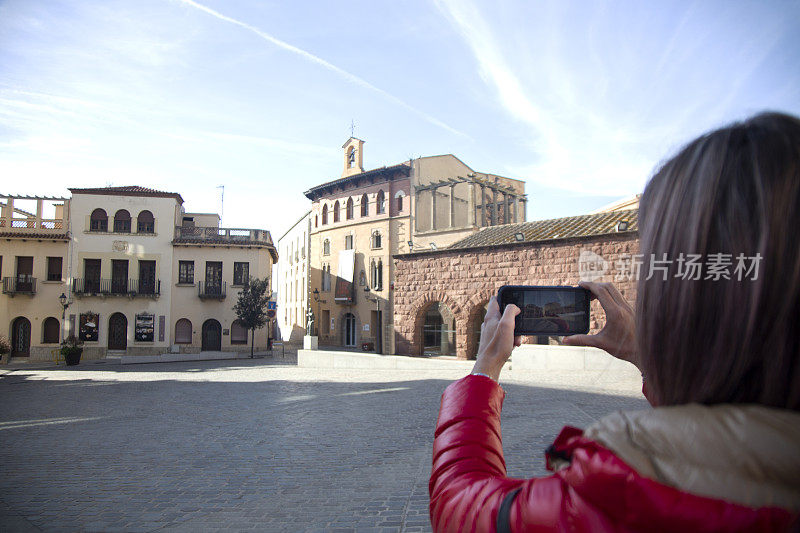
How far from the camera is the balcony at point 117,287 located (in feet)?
102

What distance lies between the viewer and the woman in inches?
26.3

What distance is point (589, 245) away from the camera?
53.0 feet

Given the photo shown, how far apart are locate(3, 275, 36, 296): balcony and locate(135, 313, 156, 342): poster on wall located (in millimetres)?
6177

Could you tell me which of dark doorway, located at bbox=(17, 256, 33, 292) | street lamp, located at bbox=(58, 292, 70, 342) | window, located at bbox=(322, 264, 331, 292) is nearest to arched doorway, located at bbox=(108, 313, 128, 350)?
street lamp, located at bbox=(58, 292, 70, 342)

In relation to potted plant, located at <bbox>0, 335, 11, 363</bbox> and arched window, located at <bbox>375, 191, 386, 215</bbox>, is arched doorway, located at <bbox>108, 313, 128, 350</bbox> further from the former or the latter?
arched window, located at <bbox>375, 191, 386, 215</bbox>

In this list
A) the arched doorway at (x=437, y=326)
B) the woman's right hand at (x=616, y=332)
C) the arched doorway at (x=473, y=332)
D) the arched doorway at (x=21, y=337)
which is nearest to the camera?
the woman's right hand at (x=616, y=332)

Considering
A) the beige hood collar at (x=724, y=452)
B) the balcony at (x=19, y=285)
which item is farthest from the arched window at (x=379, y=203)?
the beige hood collar at (x=724, y=452)

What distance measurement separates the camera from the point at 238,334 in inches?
1323

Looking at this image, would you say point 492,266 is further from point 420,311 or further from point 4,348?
point 4,348

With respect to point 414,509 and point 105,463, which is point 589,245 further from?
point 105,463

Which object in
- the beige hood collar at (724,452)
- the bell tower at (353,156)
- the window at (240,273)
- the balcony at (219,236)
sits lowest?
the beige hood collar at (724,452)

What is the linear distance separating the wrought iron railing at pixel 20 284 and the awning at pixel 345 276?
19.3m

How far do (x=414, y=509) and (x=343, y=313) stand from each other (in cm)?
3465

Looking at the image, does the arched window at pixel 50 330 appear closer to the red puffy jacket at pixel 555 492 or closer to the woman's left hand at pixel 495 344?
the woman's left hand at pixel 495 344
